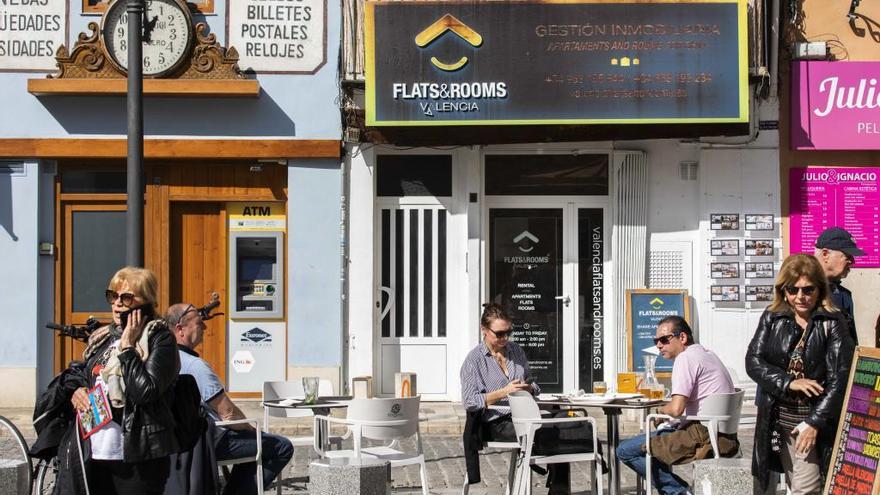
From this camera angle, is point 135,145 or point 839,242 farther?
point 135,145

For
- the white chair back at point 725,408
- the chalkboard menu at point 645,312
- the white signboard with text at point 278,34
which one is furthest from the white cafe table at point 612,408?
the white signboard with text at point 278,34

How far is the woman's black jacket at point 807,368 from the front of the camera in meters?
6.18

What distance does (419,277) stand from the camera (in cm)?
1430

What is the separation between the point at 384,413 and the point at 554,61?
653 centimetres

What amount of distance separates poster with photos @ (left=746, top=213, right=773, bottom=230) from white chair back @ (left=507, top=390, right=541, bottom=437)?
22.7ft

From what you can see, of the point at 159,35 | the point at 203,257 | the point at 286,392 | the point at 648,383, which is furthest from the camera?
the point at 203,257

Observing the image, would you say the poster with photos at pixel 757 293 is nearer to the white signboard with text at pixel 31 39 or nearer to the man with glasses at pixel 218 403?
the man with glasses at pixel 218 403

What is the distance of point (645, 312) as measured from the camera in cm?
1405

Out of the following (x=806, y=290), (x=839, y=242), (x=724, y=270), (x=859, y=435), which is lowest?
(x=859, y=435)

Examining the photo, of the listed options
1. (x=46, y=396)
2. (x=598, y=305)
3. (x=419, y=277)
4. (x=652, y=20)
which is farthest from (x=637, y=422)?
(x=46, y=396)

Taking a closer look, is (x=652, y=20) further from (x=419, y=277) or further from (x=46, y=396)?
(x=46, y=396)

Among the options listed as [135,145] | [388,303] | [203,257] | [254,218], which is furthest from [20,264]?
[135,145]

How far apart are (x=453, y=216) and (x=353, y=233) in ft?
3.75

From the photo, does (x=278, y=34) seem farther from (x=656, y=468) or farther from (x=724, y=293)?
(x=656, y=468)
